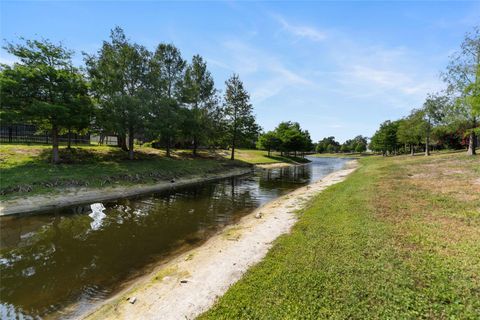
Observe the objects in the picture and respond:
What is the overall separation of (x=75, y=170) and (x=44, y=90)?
7.43 m

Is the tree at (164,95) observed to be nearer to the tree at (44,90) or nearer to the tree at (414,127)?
the tree at (44,90)

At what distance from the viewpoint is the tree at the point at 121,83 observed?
2555 cm

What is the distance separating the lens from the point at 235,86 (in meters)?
46.8

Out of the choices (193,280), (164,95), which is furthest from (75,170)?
(193,280)

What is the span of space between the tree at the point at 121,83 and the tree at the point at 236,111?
19.4 meters

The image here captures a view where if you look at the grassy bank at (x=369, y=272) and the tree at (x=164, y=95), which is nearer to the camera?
the grassy bank at (x=369, y=272)

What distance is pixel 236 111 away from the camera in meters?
47.4

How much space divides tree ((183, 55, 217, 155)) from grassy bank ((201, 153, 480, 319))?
95.0 ft

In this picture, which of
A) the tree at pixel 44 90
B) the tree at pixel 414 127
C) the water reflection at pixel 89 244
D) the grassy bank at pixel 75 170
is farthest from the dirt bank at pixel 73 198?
the tree at pixel 414 127

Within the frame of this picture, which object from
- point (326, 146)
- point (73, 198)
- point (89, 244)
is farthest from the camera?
point (326, 146)

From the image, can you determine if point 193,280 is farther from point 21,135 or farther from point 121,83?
point 21,135

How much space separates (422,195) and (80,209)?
64.7ft

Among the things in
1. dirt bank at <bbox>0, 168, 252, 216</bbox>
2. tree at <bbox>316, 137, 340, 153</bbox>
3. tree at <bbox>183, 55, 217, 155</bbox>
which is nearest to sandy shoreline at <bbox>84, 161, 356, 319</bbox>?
dirt bank at <bbox>0, 168, 252, 216</bbox>

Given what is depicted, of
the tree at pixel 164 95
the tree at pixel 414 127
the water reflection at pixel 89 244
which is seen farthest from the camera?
the tree at pixel 414 127
